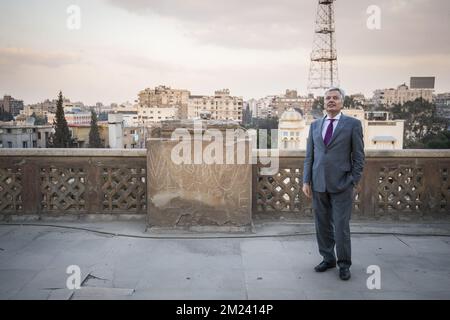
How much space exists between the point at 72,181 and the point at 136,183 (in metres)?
1.05

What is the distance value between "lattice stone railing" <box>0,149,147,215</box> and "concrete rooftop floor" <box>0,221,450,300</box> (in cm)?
33

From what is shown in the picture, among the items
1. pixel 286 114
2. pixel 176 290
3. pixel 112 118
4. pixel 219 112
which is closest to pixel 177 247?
pixel 176 290

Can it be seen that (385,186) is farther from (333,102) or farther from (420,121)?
(420,121)

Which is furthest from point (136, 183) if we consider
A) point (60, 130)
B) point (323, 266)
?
point (60, 130)

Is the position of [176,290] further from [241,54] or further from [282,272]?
[241,54]

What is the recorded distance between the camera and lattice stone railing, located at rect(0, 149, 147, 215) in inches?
250

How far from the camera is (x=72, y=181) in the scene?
21.1 ft

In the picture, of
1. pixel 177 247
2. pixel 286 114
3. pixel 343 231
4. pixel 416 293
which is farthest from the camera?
pixel 286 114

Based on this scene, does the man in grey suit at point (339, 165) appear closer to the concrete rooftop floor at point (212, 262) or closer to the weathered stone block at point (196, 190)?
the concrete rooftop floor at point (212, 262)

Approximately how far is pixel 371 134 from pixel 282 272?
3771 cm

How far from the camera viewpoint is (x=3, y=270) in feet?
14.5

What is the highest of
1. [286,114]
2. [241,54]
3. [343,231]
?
[241,54]

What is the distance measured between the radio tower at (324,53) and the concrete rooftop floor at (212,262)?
31812mm

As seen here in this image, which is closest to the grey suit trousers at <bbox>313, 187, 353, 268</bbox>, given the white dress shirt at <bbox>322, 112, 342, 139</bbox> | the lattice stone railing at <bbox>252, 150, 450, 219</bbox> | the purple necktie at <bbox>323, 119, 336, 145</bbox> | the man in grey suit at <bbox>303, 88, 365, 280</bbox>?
the man in grey suit at <bbox>303, 88, 365, 280</bbox>
